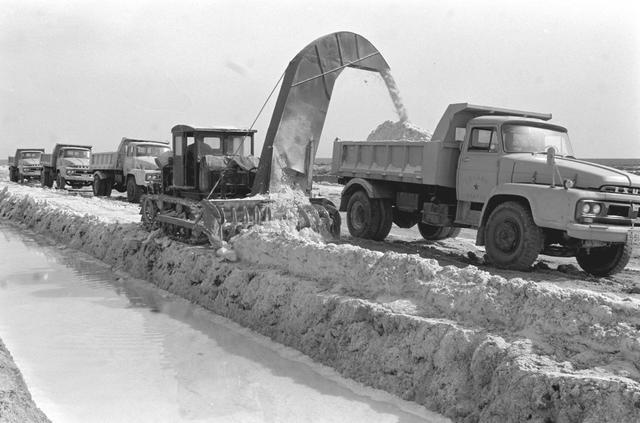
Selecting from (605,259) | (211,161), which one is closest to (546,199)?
(605,259)

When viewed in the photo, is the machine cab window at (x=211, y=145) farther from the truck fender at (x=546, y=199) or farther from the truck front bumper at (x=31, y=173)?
the truck front bumper at (x=31, y=173)

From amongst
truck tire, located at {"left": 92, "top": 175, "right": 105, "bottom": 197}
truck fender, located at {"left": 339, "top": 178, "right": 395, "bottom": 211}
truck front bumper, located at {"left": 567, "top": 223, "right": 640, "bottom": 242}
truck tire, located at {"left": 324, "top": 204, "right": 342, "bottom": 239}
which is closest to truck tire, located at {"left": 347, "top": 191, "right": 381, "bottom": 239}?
truck fender, located at {"left": 339, "top": 178, "right": 395, "bottom": 211}

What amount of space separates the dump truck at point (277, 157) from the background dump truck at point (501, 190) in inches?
49.9

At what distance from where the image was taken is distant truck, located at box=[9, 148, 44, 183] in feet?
112

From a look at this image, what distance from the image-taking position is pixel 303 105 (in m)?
10.3

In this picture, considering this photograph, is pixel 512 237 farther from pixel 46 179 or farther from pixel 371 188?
pixel 46 179

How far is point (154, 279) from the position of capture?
351 inches

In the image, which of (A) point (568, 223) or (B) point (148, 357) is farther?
(A) point (568, 223)

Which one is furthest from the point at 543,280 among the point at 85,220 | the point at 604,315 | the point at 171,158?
the point at 85,220

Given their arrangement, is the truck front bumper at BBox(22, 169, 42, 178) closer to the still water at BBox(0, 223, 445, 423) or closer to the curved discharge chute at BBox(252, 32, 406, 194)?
the curved discharge chute at BBox(252, 32, 406, 194)

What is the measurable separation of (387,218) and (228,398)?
6.82 meters

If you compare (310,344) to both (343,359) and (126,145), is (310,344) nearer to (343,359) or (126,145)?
(343,359)

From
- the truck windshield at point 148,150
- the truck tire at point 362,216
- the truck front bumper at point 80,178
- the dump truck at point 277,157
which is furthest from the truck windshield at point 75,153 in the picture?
the truck tire at point 362,216

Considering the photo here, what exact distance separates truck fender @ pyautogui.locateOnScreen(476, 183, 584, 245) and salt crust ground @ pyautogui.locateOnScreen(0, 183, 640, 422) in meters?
2.75
